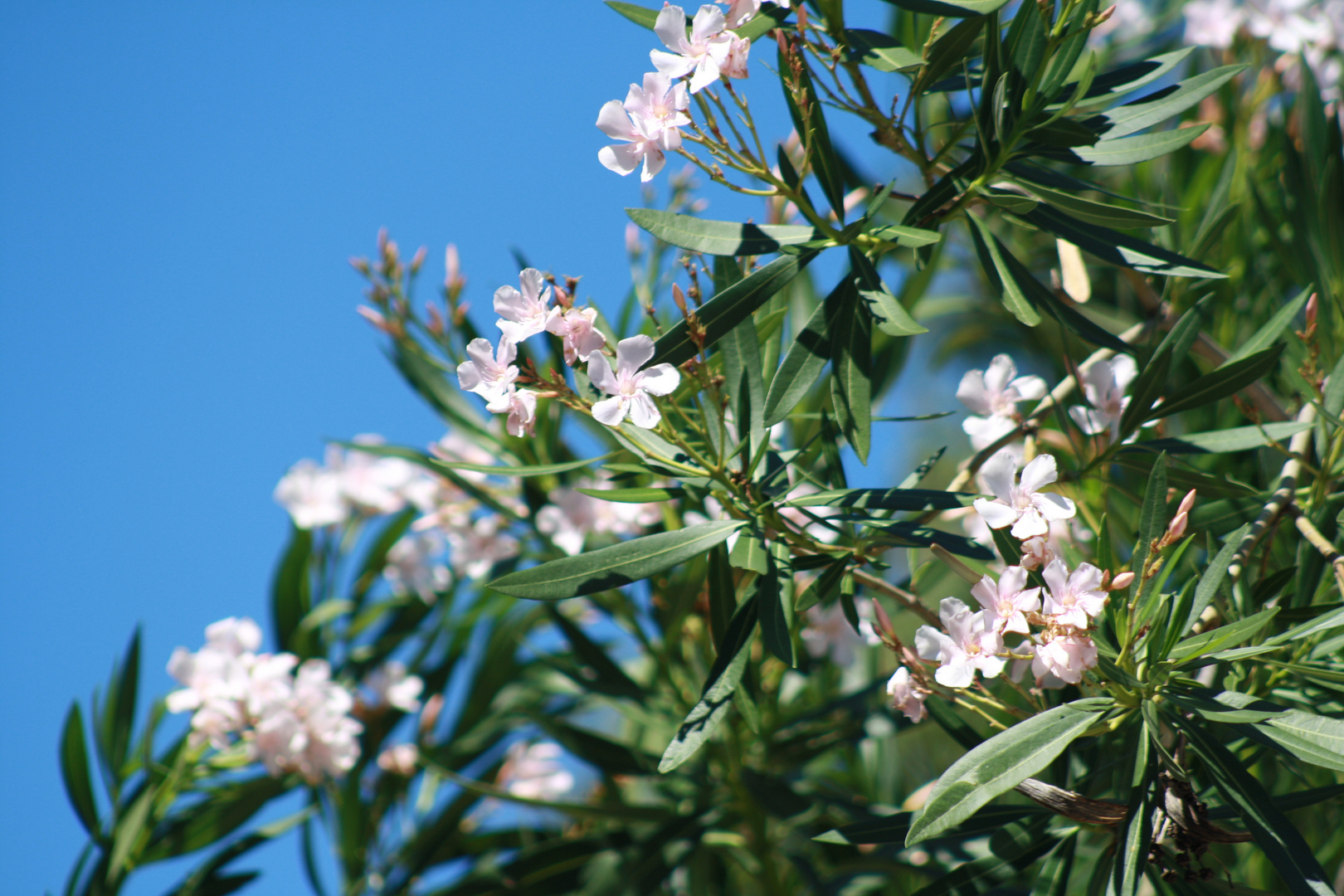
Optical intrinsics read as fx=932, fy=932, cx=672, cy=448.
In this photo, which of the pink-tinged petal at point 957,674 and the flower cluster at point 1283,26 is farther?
the flower cluster at point 1283,26

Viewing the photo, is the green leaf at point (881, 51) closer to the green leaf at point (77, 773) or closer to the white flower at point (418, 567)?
the white flower at point (418, 567)

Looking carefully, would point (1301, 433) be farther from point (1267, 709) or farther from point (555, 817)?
point (555, 817)

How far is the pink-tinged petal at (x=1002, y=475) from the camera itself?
784 mm

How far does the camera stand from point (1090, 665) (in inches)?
29.0

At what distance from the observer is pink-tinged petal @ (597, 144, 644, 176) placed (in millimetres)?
843

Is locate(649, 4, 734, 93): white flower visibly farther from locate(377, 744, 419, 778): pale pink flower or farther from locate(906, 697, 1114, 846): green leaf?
locate(377, 744, 419, 778): pale pink flower

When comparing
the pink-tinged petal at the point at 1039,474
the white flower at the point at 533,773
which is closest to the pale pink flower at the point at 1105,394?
the pink-tinged petal at the point at 1039,474

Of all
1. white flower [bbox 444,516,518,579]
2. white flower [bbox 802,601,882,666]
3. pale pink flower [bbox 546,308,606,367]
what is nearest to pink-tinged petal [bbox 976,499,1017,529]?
pale pink flower [bbox 546,308,606,367]

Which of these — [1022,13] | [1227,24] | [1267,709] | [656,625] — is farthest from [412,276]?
[1227,24]

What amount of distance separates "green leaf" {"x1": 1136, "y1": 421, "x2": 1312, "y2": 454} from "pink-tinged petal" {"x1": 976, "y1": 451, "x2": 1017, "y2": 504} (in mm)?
270

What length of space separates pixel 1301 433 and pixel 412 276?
1.24 m

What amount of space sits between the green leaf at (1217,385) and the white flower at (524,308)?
2.07 ft

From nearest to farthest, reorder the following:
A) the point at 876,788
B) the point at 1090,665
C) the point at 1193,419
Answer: the point at 1090,665
the point at 1193,419
the point at 876,788

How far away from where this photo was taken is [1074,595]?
74 centimetres
